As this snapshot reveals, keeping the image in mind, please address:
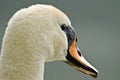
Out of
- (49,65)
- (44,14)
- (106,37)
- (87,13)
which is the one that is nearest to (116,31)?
(106,37)

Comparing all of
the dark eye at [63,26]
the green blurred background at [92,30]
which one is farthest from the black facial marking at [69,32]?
the green blurred background at [92,30]

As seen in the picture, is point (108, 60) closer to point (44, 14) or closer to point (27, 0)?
point (27, 0)

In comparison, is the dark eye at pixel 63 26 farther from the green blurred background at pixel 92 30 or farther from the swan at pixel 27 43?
the green blurred background at pixel 92 30

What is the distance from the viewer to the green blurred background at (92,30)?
300 cm

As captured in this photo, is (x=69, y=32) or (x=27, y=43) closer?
(x=27, y=43)

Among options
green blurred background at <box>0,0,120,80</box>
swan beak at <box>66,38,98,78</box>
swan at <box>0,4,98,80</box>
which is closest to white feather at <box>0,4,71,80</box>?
swan at <box>0,4,98,80</box>

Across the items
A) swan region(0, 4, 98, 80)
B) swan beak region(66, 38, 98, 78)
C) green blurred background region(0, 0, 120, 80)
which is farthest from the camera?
green blurred background region(0, 0, 120, 80)

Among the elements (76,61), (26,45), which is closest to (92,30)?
(76,61)

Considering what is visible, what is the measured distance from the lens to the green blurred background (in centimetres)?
300

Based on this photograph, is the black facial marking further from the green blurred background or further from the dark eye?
the green blurred background

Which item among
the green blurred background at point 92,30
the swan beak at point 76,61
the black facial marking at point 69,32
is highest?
the green blurred background at point 92,30

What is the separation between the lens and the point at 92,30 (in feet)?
10.2

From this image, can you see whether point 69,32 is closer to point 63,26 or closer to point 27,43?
point 63,26

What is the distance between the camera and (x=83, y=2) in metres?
3.03
